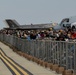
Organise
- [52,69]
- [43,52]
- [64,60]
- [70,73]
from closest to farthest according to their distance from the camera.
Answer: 1. [70,73]
2. [64,60]
3. [52,69]
4. [43,52]

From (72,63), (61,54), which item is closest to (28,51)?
(61,54)

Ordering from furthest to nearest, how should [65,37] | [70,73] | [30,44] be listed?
1. [30,44]
2. [65,37]
3. [70,73]

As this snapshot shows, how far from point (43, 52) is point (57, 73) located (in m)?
6.10

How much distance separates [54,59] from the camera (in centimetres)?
2262

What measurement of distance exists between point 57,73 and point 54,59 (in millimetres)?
2379

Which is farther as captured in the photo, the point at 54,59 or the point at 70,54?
the point at 54,59

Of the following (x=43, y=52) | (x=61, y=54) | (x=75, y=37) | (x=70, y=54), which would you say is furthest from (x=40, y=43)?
(x=70, y=54)

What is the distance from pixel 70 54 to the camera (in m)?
19.0

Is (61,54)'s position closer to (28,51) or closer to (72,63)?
(72,63)

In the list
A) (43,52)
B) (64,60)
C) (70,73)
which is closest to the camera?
(70,73)

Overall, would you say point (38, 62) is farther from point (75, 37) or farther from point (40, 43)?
point (75, 37)

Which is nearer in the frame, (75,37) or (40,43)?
(75,37)

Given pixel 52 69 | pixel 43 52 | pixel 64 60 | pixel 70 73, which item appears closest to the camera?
pixel 70 73

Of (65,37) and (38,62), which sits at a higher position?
(65,37)
